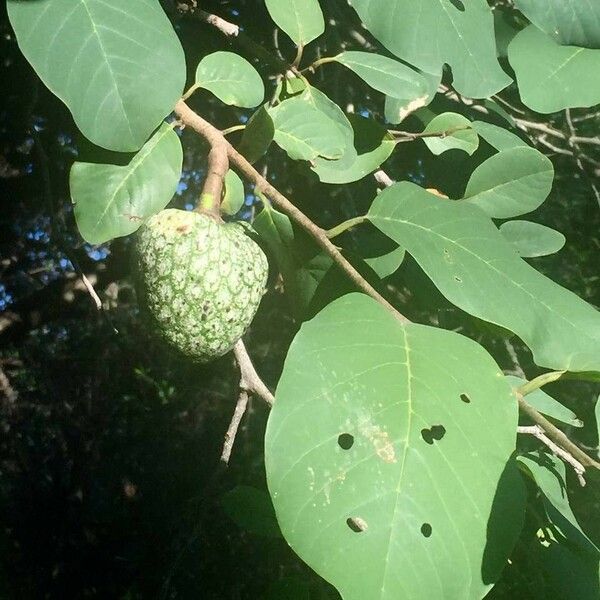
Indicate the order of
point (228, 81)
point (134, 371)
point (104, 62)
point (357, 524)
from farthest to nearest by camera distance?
point (134, 371)
point (228, 81)
point (104, 62)
point (357, 524)

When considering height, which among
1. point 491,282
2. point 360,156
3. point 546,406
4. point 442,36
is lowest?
point 546,406

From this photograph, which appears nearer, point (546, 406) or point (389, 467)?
point (389, 467)

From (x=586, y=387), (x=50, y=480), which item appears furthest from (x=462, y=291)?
(x=50, y=480)

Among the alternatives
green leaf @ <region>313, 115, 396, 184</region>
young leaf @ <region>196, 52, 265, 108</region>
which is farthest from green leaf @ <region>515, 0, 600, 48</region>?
young leaf @ <region>196, 52, 265, 108</region>

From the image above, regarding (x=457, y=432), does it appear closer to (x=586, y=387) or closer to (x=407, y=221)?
(x=407, y=221)

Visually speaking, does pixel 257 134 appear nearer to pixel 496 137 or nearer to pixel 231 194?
pixel 231 194

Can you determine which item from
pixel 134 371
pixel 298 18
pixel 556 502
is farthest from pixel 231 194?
pixel 134 371

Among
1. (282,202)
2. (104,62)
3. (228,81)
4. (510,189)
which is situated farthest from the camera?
(510,189)
